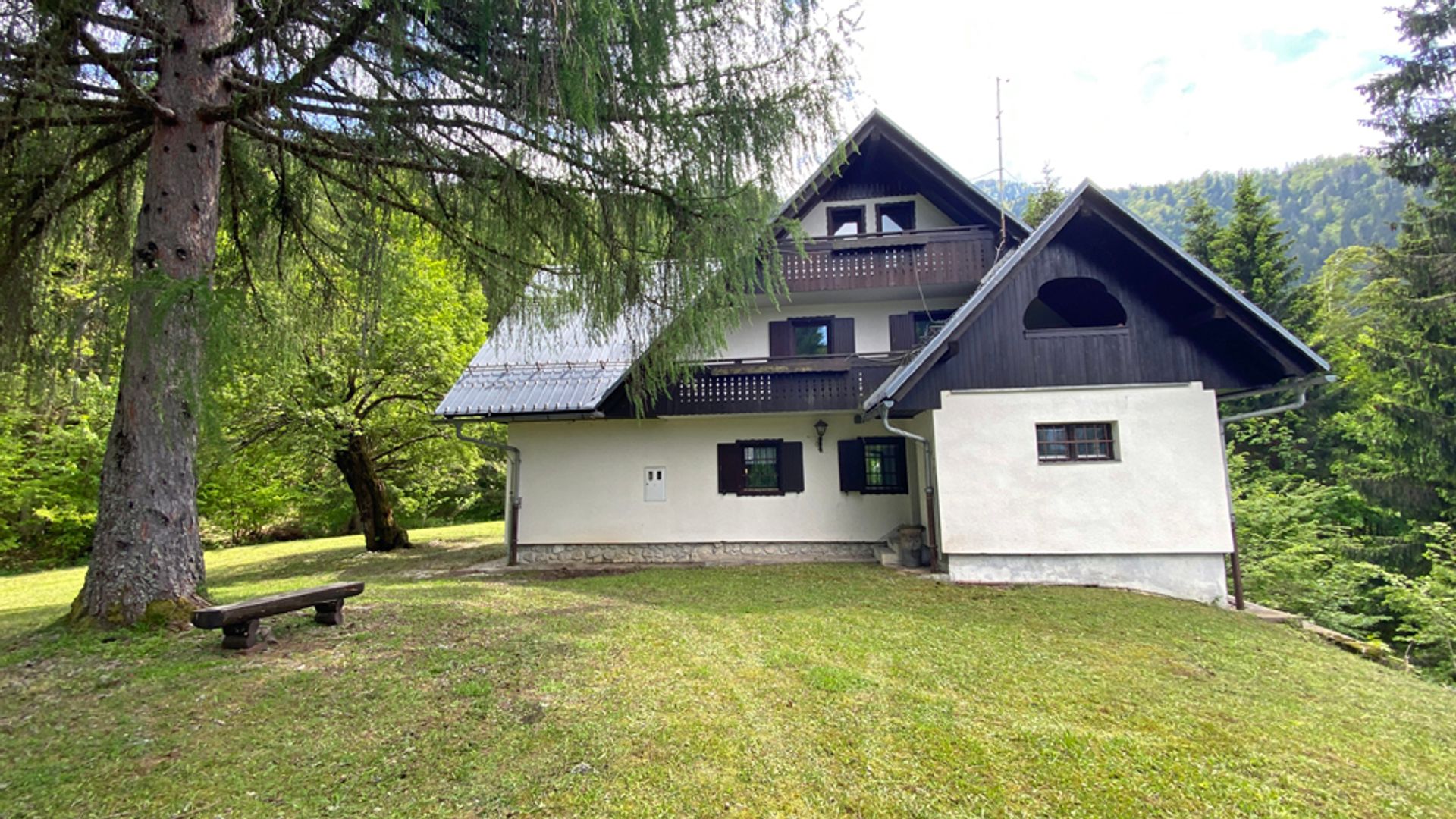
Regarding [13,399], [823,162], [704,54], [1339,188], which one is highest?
[1339,188]

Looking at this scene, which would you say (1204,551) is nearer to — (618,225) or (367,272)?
(618,225)

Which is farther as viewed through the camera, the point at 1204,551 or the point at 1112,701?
the point at 1204,551

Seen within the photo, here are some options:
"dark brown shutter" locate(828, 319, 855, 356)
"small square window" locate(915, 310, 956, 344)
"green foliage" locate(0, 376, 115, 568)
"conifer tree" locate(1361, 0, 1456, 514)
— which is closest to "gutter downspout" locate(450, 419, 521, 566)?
"dark brown shutter" locate(828, 319, 855, 356)

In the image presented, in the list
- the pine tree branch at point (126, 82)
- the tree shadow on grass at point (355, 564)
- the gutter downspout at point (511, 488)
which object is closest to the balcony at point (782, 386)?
the gutter downspout at point (511, 488)

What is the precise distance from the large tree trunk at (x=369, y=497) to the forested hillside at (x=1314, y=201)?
4661 centimetres

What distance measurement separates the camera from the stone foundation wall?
35.4 ft

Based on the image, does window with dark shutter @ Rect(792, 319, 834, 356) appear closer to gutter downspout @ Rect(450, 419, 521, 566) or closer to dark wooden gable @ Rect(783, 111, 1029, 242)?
dark wooden gable @ Rect(783, 111, 1029, 242)

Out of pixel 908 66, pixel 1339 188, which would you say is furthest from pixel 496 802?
pixel 1339 188

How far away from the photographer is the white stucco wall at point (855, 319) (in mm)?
11641

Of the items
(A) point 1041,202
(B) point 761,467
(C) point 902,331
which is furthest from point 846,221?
(A) point 1041,202

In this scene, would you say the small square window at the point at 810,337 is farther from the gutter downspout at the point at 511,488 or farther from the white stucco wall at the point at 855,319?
the gutter downspout at the point at 511,488

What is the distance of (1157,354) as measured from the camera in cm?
855

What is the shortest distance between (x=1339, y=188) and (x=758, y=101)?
83.5m

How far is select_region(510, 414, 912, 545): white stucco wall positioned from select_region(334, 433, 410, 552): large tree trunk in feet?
15.2
